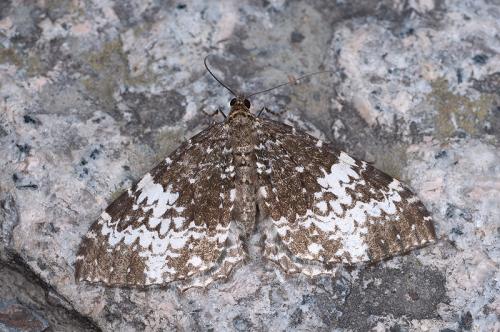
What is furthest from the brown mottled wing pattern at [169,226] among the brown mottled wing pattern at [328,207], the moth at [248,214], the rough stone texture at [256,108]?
the brown mottled wing pattern at [328,207]

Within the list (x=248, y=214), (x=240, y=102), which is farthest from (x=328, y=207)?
(x=240, y=102)

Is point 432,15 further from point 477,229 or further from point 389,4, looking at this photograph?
point 477,229

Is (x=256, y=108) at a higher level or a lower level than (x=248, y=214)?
A: higher

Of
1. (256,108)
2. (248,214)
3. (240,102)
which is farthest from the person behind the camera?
(256,108)

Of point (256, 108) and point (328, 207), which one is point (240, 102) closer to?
point (256, 108)

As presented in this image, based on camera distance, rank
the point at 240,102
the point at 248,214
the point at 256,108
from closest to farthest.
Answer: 1. the point at 248,214
2. the point at 240,102
3. the point at 256,108

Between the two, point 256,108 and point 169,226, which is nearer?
point 169,226

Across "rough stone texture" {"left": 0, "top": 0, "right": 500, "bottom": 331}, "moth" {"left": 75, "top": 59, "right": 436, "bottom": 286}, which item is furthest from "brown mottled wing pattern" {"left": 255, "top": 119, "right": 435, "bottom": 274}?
"rough stone texture" {"left": 0, "top": 0, "right": 500, "bottom": 331}

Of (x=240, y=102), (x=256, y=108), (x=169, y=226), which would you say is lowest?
(x=169, y=226)
